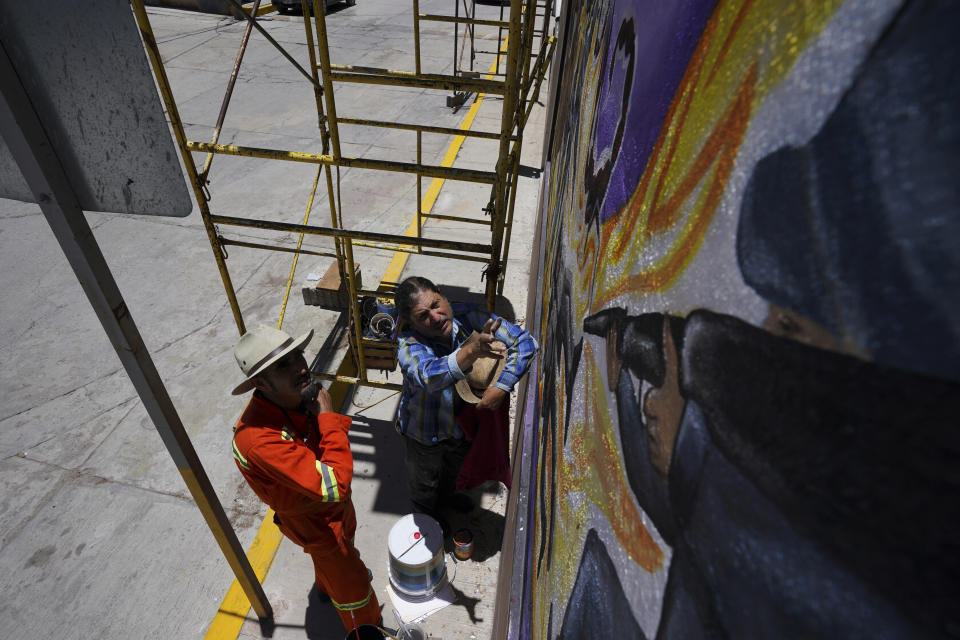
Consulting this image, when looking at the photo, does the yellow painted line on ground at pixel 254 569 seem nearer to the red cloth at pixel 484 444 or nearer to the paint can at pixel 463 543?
the paint can at pixel 463 543

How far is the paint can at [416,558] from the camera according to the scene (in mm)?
2826

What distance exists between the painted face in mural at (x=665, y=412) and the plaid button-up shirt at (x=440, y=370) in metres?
1.78

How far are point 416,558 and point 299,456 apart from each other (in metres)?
1.01

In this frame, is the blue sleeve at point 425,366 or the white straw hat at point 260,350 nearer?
the white straw hat at point 260,350

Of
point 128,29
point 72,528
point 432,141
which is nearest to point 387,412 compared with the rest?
point 72,528

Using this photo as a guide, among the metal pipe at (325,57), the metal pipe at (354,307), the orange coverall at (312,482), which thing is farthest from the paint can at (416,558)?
the metal pipe at (325,57)

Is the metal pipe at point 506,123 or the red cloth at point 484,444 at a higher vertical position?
the metal pipe at point 506,123

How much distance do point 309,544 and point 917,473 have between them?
2.69m

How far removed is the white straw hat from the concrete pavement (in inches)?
63.0

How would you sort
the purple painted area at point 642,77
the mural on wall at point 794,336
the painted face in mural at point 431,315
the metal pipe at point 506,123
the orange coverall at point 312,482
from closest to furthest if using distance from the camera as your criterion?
1. the mural on wall at point 794,336
2. the purple painted area at point 642,77
3. the orange coverall at point 312,482
4. the metal pipe at point 506,123
5. the painted face in mural at point 431,315

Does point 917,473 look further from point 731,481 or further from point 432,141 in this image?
point 432,141

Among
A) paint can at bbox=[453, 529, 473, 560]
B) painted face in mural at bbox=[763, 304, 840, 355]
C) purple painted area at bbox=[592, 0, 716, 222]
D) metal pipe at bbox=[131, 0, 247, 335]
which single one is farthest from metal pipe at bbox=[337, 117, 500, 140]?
painted face in mural at bbox=[763, 304, 840, 355]

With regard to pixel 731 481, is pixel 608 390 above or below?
below

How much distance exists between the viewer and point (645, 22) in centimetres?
100
